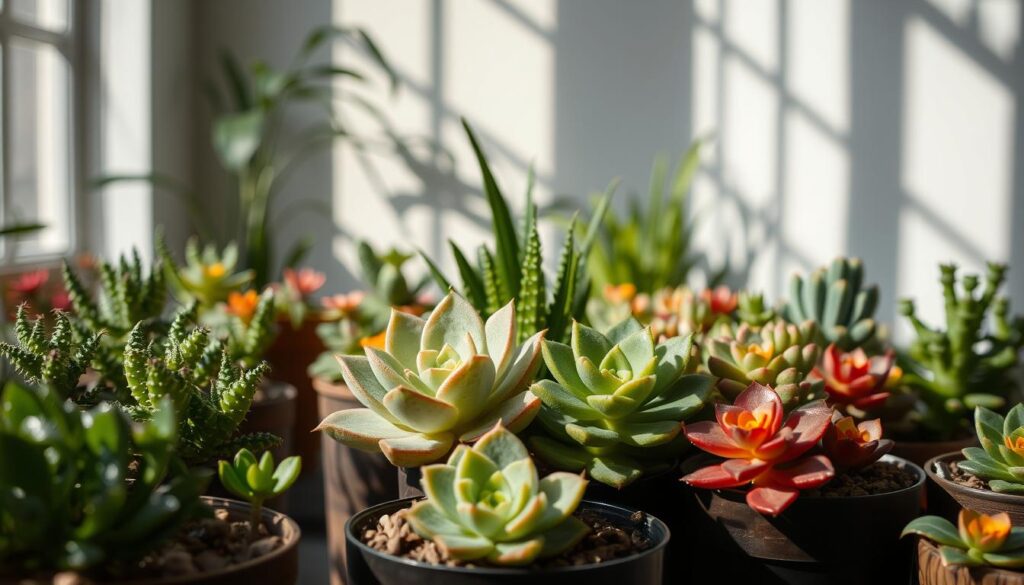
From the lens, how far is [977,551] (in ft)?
2.50

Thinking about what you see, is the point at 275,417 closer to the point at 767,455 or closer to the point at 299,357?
the point at 299,357

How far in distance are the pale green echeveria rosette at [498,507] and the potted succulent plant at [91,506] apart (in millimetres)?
111

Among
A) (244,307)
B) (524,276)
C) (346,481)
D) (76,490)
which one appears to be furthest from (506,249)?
(76,490)

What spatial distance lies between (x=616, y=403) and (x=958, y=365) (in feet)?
2.33

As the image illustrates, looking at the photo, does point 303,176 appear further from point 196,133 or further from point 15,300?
point 15,300

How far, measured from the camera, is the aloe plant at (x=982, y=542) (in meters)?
0.75

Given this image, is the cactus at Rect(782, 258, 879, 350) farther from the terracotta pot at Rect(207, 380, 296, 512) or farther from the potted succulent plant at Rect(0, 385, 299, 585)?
the potted succulent plant at Rect(0, 385, 299, 585)

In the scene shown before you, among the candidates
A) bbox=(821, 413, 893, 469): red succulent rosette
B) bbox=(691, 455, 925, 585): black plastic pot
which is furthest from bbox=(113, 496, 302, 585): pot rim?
bbox=(821, 413, 893, 469): red succulent rosette

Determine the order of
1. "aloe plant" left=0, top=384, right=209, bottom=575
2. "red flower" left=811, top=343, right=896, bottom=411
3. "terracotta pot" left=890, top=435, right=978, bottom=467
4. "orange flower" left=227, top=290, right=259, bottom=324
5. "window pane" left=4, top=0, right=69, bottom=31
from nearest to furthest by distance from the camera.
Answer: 1. "aloe plant" left=0, top=384, right=209, bottom=575
2. "red flower" left=811, top=343, right=896, bottom=411
3. "terracotta pot" left=890, top=435, right=978, bottom=467
4. "orange flower" left=227, top=290, right=259, bottom=324
5. "window pane" left=4, top=0, right=69, bottom=31

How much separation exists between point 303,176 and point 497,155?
1.93ft

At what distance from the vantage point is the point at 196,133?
118 inches

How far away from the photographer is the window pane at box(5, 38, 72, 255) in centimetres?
247

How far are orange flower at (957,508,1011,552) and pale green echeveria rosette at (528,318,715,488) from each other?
24cm

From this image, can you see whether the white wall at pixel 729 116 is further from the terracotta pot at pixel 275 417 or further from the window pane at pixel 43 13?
the terracotta pot at pixel 275 417
